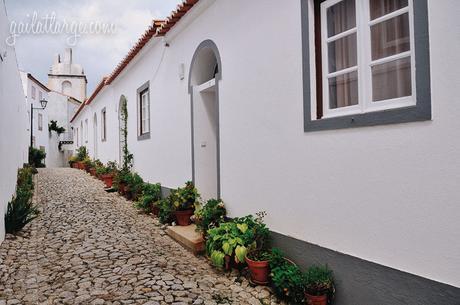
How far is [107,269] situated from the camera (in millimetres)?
4375

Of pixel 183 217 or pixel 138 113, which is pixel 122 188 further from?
pixel 183 217

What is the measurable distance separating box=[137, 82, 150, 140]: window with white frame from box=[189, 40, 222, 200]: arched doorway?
2.92 m

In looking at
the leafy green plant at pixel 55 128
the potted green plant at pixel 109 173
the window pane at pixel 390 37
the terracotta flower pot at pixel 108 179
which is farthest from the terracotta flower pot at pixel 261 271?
the leafy green plant at pixel 55 128

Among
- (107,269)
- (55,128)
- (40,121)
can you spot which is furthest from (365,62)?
(55,128)

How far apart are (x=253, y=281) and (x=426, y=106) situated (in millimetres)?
2528

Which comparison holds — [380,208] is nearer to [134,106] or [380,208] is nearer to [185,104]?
[185,104]

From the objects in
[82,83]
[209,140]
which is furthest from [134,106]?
[82,83]

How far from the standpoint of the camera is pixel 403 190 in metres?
2.60

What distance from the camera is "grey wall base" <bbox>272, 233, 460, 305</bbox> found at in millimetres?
2419

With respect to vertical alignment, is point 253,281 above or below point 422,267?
below

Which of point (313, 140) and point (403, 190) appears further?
point (313, 140)

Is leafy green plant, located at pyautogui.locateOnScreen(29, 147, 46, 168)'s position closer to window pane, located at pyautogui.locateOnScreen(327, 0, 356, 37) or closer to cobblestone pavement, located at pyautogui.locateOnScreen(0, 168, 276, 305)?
cobblestone pavement, located at pyautogui.locateOnScreen(0, 168, 276, 305)

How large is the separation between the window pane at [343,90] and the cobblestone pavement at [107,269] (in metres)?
2.14

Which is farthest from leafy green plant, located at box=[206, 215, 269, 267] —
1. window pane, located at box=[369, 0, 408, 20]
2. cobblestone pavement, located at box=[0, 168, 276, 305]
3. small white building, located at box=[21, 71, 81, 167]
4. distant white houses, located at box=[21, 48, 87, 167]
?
small white building, located at box=[21, 71, 81, 167]
